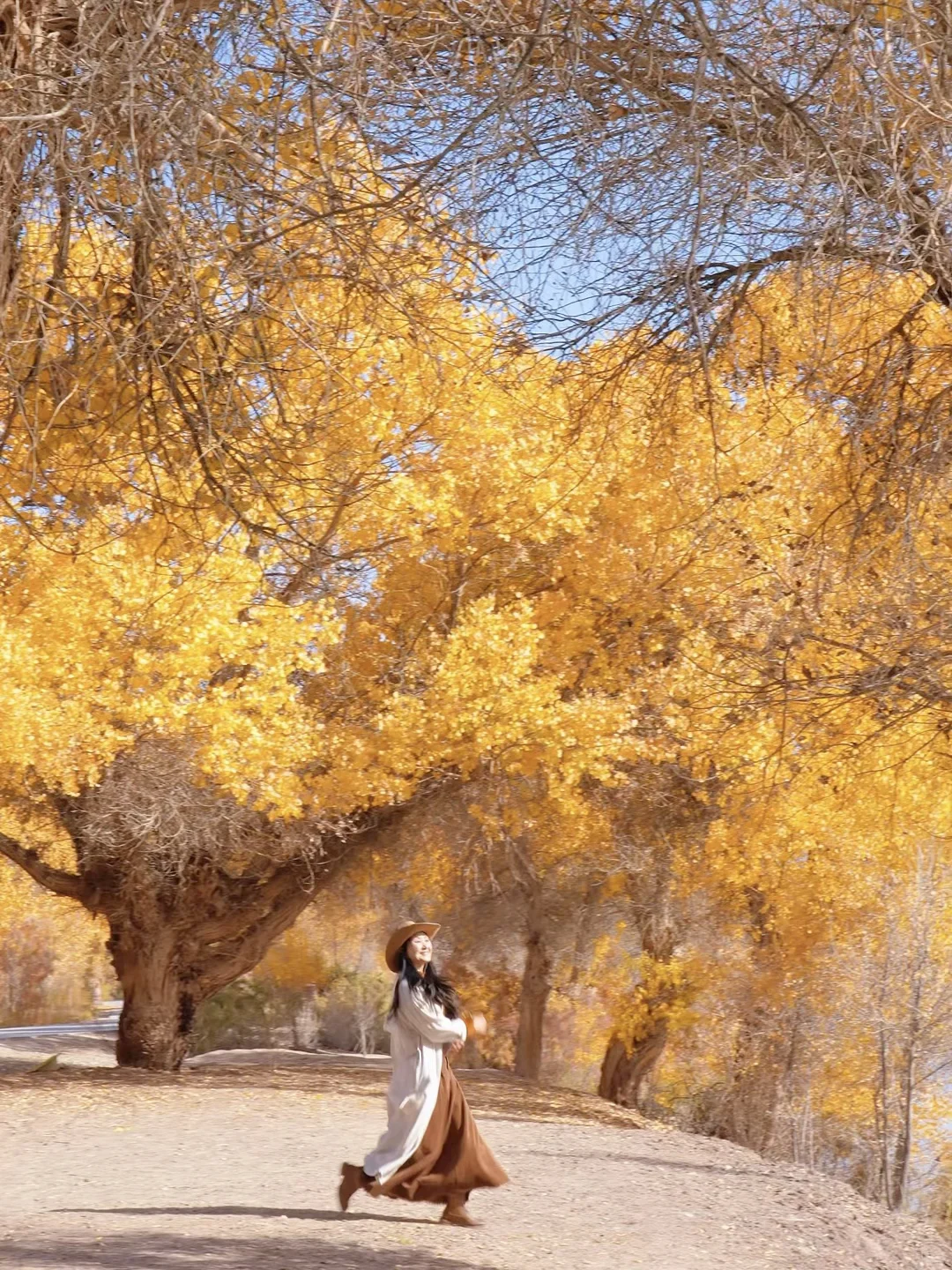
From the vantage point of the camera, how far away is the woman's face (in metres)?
9.02

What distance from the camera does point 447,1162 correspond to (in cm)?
914

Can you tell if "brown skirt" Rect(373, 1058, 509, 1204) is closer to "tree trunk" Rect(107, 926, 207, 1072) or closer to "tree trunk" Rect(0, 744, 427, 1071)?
"tree trunk" Rect(0, 744, 427, 1071)

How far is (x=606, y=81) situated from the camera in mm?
5668

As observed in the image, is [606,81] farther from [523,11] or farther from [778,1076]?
[778,1076]

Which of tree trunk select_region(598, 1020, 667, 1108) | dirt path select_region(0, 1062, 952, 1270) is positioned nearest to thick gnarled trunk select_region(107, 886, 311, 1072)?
dirt path select_region(0, 1062, 952, 1270)

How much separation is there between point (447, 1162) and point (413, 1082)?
1.73ft

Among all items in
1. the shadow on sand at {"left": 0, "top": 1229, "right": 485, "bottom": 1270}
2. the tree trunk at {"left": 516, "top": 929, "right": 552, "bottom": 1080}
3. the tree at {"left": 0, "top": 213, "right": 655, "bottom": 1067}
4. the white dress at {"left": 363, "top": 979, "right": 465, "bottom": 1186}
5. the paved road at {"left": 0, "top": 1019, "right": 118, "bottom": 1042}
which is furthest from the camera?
the paved road at {"left": 0, "top": 1019, "right": 118, "bottom": 1042}

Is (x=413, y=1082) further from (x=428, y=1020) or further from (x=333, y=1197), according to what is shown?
(x=333, y=1197)

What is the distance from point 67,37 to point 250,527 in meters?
1.87

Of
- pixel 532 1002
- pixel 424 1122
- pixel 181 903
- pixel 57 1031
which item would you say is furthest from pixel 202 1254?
pixel 57 1031

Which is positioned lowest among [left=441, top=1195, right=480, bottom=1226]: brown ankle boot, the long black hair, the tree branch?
[left=441, top=1195, right=480, bottom=1226]: brown ankle boot

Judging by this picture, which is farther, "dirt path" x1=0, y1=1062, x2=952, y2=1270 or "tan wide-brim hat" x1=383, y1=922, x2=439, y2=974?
"tan wide-brim hat" x1=383, y1=922, x2=439, y2=974

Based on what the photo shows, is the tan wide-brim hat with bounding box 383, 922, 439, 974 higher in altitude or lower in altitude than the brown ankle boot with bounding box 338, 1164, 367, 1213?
higher

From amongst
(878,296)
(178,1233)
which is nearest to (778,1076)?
(178,1233)
